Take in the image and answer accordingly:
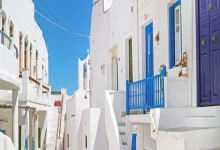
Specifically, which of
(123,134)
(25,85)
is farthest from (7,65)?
(123,134)

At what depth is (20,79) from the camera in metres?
13.7

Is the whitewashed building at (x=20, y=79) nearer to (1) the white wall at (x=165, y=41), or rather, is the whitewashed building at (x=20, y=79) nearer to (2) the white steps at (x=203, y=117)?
(1) the white wall at (x=165, y=41)

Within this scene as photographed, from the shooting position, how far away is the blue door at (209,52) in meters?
7.03

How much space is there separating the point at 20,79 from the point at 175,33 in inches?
272

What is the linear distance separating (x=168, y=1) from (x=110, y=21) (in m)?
6.97

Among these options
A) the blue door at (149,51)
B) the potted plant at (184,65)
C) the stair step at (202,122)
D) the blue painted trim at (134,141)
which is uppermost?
the blue door at (149,51)

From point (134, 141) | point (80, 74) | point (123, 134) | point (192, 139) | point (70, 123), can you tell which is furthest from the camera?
point (80, 74)

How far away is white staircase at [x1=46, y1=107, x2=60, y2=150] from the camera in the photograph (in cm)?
2152

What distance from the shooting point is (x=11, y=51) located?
353 inches

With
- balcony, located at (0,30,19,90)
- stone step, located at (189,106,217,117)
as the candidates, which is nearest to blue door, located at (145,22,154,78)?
stone step, located at (189,106,217,117)

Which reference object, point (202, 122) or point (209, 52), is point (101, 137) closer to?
point (202, 122)

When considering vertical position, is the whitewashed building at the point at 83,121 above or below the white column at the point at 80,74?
below

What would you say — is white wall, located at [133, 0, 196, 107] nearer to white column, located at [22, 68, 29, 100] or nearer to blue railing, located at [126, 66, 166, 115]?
blue railing, located at [126, 66, 166, 115]

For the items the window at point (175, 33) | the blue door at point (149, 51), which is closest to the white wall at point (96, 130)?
the blue door at point (149, 51)
